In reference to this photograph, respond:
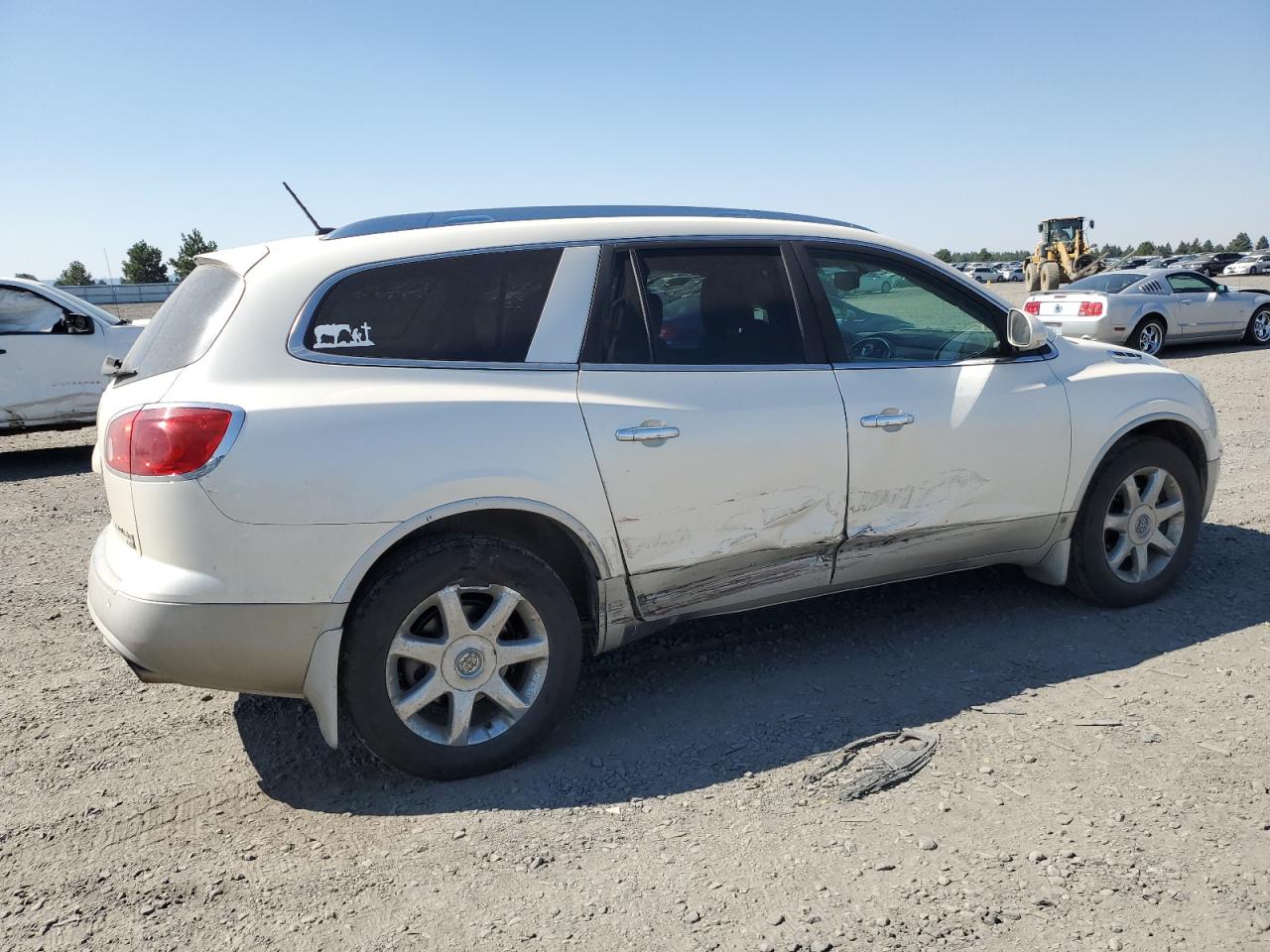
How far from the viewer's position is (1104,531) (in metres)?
4.47

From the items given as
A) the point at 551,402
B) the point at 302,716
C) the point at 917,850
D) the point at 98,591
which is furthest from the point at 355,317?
the point at 917,850

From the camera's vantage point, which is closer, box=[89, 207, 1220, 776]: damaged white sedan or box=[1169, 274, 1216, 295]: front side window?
box=[89, 207, 1220, 776]: damaged white sedan

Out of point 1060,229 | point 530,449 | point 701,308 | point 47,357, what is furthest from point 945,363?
point 1060,229

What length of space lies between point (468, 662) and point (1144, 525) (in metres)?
3.23

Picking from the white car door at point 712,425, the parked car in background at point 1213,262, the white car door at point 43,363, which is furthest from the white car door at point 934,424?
the parked car in background at point 1213,262

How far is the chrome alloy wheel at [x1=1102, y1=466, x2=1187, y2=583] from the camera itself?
4508 millimetres

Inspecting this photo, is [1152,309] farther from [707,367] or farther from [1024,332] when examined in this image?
[707,367]

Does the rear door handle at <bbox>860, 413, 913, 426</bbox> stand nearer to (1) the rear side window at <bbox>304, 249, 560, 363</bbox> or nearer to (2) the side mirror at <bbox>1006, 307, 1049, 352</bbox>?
(2) the side mirror at <bbox>1006, 307, 1049, 352</bbox>

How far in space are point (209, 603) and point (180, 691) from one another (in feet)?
4.65

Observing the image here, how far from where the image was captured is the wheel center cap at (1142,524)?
4.52m

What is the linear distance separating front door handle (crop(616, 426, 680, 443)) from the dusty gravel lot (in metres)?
1.08

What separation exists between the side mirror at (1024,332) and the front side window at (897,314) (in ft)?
0.21

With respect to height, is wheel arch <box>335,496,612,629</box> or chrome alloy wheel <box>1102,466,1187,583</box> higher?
wheel arch <box>335,496,612,629</box>

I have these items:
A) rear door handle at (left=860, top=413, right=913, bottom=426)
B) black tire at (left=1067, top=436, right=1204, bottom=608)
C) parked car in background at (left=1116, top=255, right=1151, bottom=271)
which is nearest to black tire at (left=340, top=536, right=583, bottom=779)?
rear door handle at (left=860, top=413, right=913, bottom=426)
